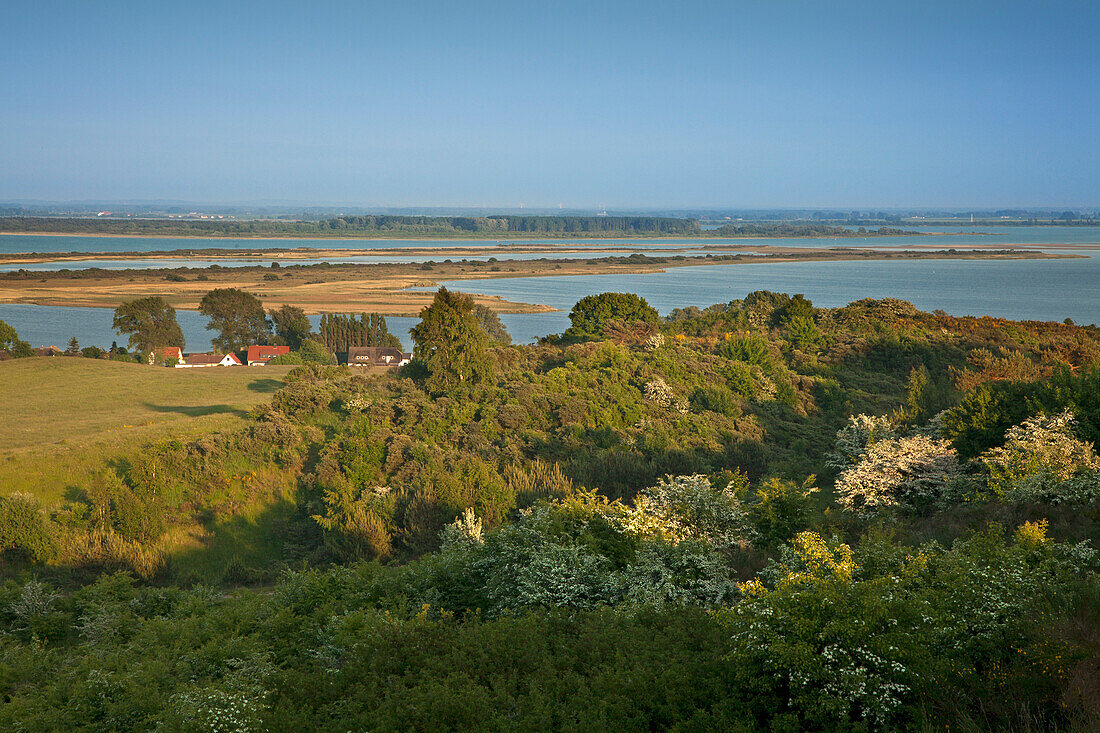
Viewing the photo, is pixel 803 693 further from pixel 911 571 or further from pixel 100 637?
pixel 100 637

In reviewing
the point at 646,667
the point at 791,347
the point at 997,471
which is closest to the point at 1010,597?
the point at 646,667

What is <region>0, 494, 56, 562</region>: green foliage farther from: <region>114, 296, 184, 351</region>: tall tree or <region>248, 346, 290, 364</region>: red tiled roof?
<region>114, 296, 184, 351</region>: tall tree

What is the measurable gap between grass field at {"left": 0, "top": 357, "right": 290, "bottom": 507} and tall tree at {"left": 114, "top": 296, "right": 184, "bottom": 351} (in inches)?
897

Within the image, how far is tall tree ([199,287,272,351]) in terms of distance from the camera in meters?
66.1

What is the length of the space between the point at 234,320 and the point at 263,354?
10.7m

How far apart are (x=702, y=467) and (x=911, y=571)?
1325 centimetres

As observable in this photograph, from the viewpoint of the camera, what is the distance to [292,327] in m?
66.5

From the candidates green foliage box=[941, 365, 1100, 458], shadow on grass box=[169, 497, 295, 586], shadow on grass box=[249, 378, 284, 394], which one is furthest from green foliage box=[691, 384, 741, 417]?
shadow on grass box=[249, 378, 284, 394]

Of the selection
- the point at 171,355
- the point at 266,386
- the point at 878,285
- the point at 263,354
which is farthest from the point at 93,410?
the point at 878,285

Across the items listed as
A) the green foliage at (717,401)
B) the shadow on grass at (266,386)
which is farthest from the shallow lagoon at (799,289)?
Result: the green foliage at (717,401)

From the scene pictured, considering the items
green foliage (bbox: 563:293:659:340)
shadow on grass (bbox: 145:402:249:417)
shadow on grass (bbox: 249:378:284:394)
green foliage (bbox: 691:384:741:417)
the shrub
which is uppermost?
green foliage (bbox: 563:293:659:340)

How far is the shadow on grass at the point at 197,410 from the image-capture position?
2961 cm

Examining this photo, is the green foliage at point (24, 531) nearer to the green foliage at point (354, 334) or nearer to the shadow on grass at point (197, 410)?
the shadow on grass at point (197, 410)

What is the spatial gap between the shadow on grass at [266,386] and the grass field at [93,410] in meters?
0.05
